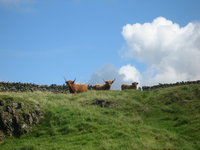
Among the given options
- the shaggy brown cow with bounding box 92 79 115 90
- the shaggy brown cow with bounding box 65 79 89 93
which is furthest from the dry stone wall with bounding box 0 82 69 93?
the shaggy brown cow with bounding box 92 79 115 90

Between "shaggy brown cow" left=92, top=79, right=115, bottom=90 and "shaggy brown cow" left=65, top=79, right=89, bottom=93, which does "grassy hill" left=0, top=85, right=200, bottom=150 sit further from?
"shaggy brown cow" left=92, top=79, right=115, bottom=90

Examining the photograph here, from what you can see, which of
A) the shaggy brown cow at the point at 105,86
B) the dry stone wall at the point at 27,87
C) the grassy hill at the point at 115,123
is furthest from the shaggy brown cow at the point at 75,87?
the shaggy brown cow at the point at 105,86

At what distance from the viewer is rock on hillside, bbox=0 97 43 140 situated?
94.4ft

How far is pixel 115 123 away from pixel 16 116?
7911 millimetres

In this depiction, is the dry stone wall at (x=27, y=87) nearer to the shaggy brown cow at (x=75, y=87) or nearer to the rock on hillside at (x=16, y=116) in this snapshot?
the shaggy brown cow at (x=75, y=87)

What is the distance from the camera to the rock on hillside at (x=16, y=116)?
2878cm

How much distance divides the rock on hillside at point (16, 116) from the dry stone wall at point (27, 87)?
13.1 m

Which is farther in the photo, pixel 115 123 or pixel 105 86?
pixel 105 86

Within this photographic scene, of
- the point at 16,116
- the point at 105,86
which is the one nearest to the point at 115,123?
the point at 16,116

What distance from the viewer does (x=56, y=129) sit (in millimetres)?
28312

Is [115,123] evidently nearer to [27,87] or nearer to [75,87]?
[75,87]

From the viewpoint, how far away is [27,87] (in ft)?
153

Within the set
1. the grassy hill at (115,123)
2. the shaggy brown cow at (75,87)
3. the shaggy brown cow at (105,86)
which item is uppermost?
the shaggy brown cow at (105,86)

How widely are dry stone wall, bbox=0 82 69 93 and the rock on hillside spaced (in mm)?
13118
